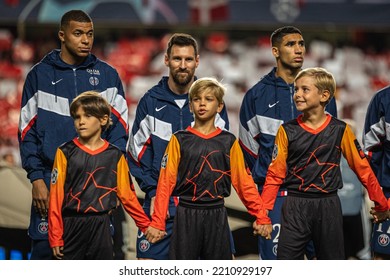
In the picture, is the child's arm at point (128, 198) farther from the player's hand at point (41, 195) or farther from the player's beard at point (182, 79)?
the player's beard at point (182, 79)

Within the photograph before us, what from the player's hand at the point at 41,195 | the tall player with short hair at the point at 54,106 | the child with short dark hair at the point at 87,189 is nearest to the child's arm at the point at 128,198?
the child with short dark hair at the point at 87,189

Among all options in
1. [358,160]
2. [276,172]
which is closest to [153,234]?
[276,172]

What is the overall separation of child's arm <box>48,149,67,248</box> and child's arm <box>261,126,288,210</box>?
1.05 meters

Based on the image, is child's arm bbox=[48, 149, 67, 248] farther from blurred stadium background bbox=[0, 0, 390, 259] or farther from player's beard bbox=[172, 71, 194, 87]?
blurred stadium background bbox=[0, 0, 390, 259]

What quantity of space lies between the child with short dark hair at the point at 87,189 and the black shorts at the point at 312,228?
0.73 m

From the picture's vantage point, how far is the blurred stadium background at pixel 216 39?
7.59 metres

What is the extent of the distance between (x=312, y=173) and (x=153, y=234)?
88cm

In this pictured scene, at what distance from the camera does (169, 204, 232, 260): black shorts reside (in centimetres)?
424

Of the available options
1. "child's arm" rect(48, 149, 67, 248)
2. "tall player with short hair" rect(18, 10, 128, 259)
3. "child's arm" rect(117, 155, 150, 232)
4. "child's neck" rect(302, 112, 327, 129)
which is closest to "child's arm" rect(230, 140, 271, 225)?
"child's neck" rect(302, 112, 327, 129)

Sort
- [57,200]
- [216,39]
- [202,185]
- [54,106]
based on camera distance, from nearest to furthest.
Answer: [57,200] < [202,185] < [54,106] < [216,39]

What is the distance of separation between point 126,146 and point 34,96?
22.5 inches

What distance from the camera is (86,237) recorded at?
4.21 m

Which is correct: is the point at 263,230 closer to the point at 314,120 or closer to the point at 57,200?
the point at 314,120
